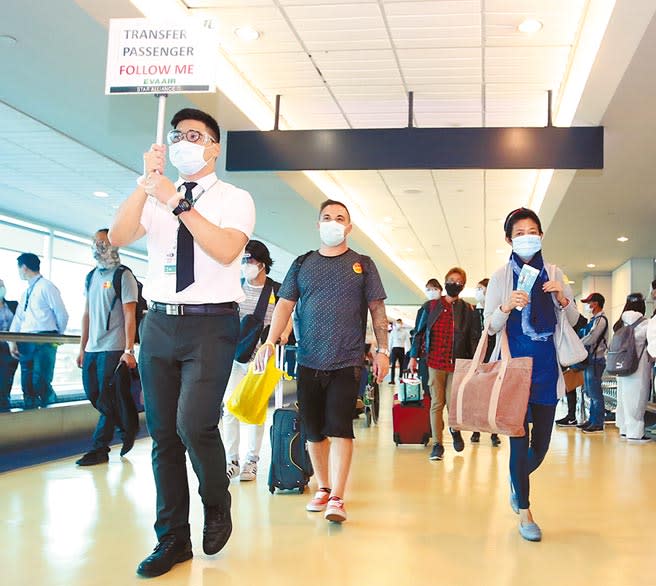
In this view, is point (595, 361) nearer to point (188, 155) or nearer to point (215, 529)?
point (215, 529)

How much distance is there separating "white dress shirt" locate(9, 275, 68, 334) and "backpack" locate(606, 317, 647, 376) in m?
5.83

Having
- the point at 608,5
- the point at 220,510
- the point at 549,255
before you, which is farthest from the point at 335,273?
the point at 549,255

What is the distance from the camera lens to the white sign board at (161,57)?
2.99 metres

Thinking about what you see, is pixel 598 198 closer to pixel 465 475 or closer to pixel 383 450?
pixel 383 450

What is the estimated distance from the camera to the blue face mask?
3661 millimetres

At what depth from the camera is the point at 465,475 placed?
5.35 metres

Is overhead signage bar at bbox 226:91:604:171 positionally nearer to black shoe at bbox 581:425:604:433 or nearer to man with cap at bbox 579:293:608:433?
man with cap at bbox 579:293:608:433

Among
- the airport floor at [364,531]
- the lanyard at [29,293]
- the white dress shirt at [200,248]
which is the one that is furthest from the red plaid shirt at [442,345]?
the white dress shirt at [200,248]

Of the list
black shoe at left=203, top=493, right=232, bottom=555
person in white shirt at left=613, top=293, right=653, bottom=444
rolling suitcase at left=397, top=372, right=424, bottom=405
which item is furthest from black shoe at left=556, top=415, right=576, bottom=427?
black shoe at left=203, top=493, right=232, bottom=555

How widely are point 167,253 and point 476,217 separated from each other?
39.7 feet

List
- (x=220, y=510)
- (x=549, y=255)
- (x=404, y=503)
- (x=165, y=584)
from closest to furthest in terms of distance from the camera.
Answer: (x=165, y=584) < (x=220, y=510) < (x=404, y=503) < (x=549, y=255)

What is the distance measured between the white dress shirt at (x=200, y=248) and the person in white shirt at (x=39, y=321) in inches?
148

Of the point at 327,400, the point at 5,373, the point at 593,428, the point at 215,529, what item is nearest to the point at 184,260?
the point at 215,529

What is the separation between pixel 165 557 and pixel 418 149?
17.4 ft
